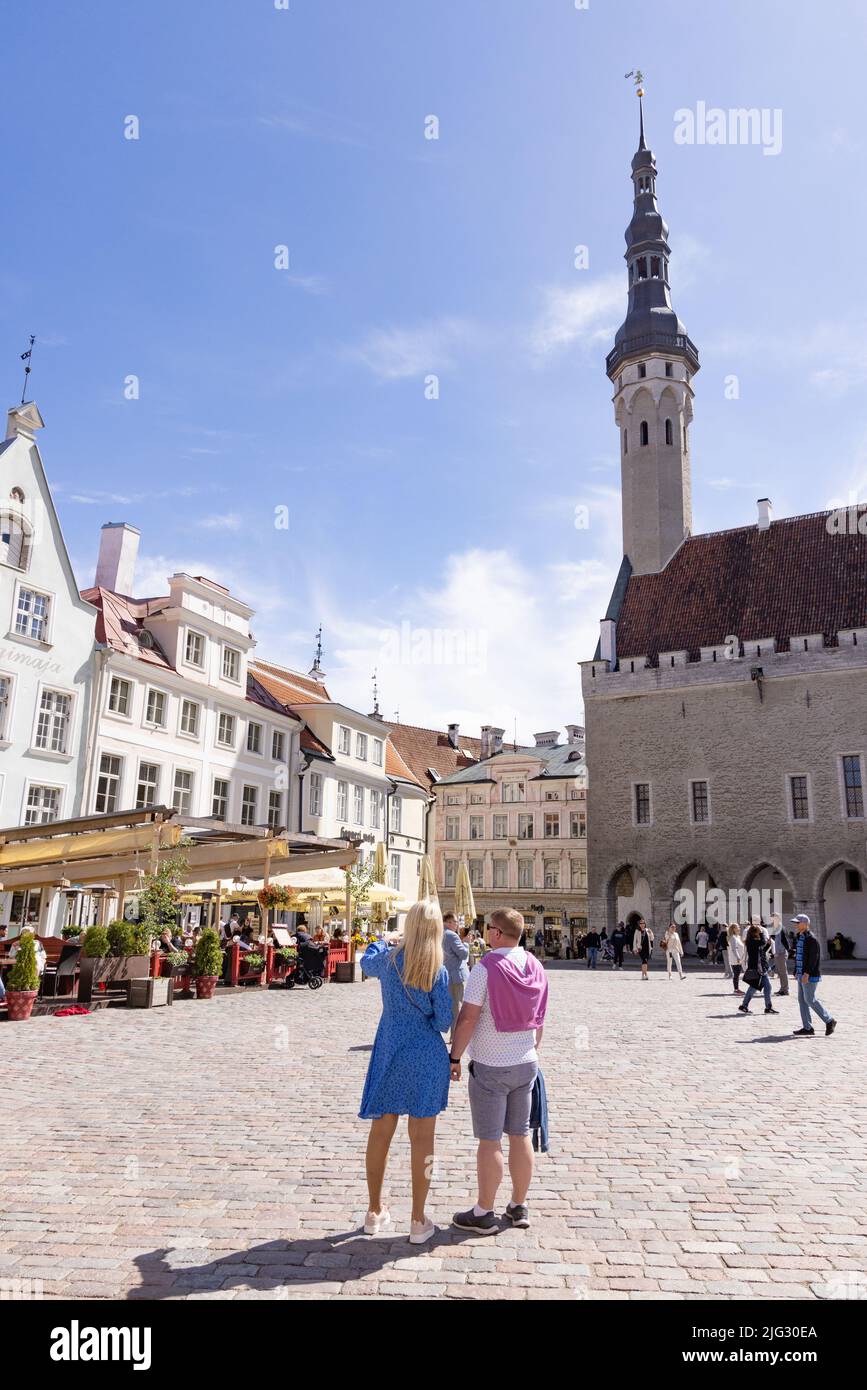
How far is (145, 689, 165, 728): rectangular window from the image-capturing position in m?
28.0

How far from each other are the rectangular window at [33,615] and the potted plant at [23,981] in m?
11.7

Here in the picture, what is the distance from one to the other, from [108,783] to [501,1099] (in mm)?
22936

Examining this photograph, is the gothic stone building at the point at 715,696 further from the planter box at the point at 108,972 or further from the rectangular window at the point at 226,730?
the planter box at the point at 108,972

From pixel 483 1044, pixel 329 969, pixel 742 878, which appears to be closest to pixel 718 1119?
pixel 483 1044

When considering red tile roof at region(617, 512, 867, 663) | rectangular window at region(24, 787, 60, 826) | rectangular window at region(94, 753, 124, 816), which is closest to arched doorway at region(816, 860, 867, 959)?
red tile roof at region(617, 512, 867, 663)

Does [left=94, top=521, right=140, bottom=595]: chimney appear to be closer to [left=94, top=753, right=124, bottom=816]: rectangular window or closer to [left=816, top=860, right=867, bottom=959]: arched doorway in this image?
[left=94, top=753, right=124, bottom=816]: rectangular window

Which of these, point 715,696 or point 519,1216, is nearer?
point 519,1216

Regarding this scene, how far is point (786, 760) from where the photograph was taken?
40906mm

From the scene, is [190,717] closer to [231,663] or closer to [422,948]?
[231,663]

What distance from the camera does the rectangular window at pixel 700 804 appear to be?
42.2 m

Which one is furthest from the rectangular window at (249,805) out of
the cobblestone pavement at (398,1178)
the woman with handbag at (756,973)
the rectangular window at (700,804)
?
the rectangular window at (700,804)

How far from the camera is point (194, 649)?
1206 inches

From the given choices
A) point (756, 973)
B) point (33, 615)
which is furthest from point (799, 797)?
point (33, 615)

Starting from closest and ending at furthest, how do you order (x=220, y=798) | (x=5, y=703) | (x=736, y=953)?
(x=736, y=953) < (x=5, y=703) < (x=220, y=798)
